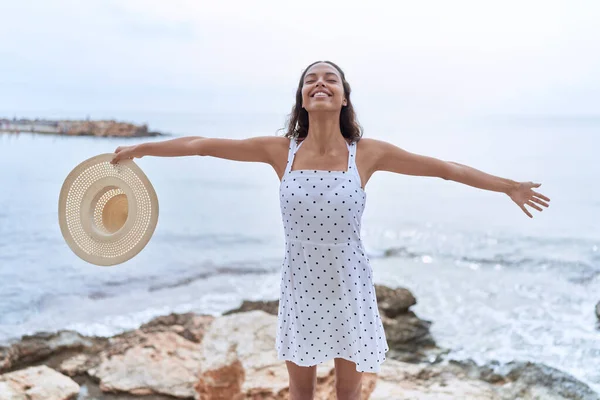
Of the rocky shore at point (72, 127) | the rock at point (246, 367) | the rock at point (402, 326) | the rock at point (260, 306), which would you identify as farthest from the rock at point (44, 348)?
the rocky shore at point (72, 127)

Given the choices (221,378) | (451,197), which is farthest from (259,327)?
(451,197)

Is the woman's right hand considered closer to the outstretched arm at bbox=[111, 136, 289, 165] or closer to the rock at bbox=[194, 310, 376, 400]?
the outstretched arm at bbox=[111, 136, 289, 165]

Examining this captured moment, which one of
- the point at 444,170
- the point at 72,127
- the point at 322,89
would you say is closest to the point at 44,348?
the point at 72,127

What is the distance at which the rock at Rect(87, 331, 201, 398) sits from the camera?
3.34 m

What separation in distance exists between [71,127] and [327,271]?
4.76m

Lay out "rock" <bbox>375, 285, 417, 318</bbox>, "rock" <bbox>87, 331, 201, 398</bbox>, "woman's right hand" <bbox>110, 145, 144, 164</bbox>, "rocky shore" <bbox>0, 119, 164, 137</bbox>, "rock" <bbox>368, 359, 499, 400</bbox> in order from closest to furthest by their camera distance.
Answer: "woman's right hand" <bbox>110, 145, 144, 164</bbox> → "rock" <bbox>368, 359, 499, 400</bbox> → "rock" <bbox>87, 331, 201, 398</bbox> → "rock" <bbox>375, 285, 417, 318</bbox> → "rocky shore" <bbox>0, 119, 164, 137</bbox>

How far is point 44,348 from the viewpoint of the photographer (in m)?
3.92

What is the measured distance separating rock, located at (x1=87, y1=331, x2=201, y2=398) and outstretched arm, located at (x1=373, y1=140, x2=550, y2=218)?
77.8 inches

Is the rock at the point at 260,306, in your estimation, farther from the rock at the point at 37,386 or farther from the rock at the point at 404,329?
the rock at the point at 37,386

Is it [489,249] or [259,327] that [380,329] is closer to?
[259,327]

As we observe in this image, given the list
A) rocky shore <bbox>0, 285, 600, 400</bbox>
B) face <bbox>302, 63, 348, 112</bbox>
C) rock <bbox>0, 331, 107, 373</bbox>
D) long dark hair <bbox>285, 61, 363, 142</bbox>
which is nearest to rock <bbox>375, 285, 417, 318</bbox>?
rocky shore <bbox>0, 285, 600, 400</bbox>

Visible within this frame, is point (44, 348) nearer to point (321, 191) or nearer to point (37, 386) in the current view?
point (37, 386)

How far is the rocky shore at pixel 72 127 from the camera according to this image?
5867mm

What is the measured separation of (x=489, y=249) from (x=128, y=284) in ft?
14.3
